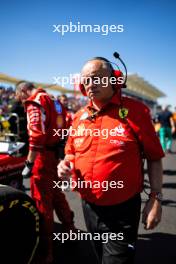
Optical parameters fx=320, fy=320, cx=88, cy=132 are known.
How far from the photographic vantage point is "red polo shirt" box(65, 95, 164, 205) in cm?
182

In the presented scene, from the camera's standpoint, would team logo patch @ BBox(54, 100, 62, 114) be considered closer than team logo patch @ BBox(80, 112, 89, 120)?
No

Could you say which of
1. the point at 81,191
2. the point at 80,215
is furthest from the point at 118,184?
the point at 80,215

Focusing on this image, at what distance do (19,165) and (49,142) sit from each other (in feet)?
2.22

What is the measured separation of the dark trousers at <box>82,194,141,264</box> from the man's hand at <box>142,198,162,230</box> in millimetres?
121

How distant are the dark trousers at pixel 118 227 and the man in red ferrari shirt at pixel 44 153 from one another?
0.93m

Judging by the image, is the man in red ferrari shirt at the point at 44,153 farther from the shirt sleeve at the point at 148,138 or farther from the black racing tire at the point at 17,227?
the shirt sleeve at the point at 148,138

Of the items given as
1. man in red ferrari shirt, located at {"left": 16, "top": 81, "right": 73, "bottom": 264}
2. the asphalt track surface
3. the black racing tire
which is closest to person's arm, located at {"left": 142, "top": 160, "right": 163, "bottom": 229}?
the black racing tire

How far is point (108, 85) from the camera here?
1.90 meters

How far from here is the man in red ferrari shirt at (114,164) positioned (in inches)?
71.6

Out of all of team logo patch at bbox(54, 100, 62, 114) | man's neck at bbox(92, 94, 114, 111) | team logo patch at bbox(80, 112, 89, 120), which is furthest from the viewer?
team logo patch at bbox(54, 100, 62, 114)

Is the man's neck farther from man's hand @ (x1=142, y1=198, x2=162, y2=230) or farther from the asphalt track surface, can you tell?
the asphalt track surface

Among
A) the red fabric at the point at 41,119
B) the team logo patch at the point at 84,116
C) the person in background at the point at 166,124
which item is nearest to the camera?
the team logo patch at the point at 84,116

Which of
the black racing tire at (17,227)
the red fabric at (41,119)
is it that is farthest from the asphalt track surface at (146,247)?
the red fabric at (41,119)

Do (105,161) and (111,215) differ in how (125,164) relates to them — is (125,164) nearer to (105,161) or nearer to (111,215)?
(105,161)
